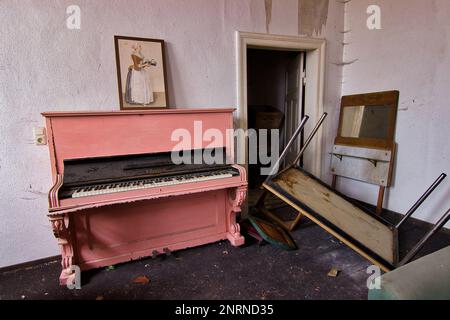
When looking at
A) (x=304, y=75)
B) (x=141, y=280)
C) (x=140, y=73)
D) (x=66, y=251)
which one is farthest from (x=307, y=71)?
(x=66, y=251)

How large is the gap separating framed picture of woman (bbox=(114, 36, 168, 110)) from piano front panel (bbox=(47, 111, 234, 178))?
25 cm

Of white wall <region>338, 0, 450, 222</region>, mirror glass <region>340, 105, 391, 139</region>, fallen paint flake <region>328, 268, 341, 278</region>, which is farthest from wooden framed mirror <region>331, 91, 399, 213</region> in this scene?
fallen paint flake <region>328, 268, 341, 278</region>

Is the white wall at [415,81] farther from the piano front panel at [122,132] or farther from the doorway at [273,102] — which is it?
the piano front panel at [122,132]

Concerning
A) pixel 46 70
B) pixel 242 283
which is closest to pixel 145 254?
pixel 242 283

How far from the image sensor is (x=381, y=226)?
2264 mm

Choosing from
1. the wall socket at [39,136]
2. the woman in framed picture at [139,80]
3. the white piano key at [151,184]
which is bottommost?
the white piano key at [151,184]

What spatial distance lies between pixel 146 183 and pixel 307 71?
7.95ft

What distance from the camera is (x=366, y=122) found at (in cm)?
289

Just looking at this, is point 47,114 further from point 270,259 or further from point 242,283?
point 270,259

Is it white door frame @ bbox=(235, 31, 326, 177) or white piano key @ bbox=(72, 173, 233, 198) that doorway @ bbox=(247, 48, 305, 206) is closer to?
white door frame @ bbox=(235, 31, 326, 177)

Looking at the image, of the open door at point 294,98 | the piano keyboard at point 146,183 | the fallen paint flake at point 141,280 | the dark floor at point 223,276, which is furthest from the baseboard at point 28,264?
the open door at point 294,98

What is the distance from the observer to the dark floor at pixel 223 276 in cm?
175

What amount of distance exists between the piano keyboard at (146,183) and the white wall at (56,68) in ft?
2.04

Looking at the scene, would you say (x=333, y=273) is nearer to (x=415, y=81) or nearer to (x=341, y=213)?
(x=341, y=213)
